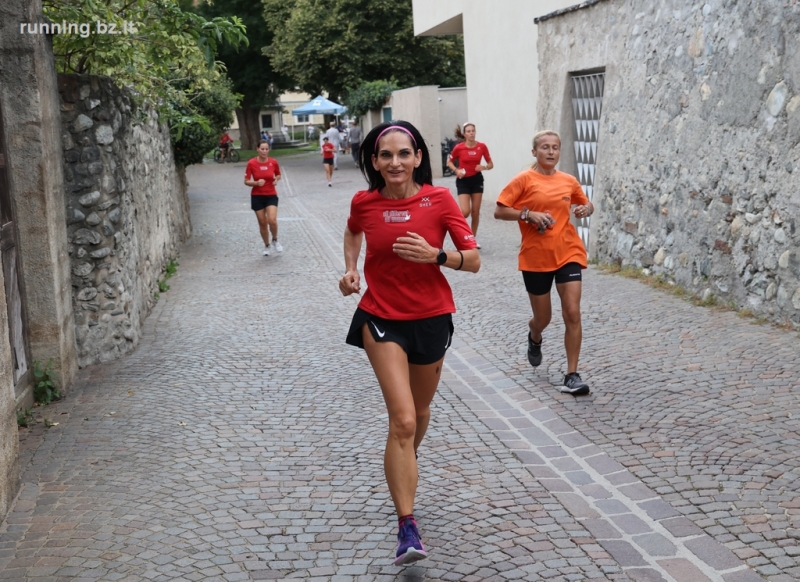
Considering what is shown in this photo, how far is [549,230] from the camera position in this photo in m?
7.05

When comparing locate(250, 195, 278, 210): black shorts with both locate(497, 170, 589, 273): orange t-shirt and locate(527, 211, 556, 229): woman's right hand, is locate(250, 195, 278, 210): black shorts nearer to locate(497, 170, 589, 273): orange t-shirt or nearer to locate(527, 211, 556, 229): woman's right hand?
locate(497, 170, 589, 273): orange t-shirt

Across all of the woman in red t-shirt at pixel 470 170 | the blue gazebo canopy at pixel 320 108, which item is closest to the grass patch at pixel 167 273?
the woman in red t-shirt at pixel 470 170

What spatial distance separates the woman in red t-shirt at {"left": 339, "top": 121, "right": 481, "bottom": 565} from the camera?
440 centimetres

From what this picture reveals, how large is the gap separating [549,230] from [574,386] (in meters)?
1.11

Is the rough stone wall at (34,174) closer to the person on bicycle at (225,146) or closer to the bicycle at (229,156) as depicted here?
the person on bicycle at (225,146)

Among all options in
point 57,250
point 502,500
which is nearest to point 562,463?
point 502,500

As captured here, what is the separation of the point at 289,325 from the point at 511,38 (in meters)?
12.0

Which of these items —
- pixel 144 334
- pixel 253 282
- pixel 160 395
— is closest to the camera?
pixel 160 395

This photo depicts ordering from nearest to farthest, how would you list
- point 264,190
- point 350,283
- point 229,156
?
point 350,283
point 264,190
point 229,156

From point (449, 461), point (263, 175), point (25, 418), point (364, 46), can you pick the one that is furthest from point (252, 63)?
point (449, 461)

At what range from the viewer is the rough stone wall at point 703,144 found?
8508 millimetres

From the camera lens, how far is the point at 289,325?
10.1m

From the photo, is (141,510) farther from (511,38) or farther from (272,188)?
(511,38)

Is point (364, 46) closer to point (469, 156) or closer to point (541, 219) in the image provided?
point (469, 156)
